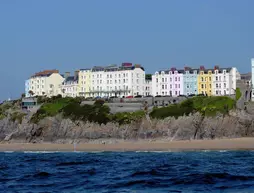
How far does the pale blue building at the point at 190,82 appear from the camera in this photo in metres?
109

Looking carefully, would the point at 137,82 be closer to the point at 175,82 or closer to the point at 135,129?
the point at 175,82

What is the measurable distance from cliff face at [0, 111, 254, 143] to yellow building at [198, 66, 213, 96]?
126 feet

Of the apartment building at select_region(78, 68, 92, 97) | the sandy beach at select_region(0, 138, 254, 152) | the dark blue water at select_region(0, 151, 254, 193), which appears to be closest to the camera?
the dark blue water at select_region(0, 151, 254, 193)

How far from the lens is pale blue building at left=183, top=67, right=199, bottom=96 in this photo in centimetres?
10906

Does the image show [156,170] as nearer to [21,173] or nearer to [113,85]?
[21,173]

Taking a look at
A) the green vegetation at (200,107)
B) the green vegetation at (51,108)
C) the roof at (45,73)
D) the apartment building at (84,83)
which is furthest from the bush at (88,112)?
the roof at (45,73)

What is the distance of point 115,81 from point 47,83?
17506 mm

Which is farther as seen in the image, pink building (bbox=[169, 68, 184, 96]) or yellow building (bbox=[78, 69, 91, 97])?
yellow building (bbox=[78, 69, 91, 97])

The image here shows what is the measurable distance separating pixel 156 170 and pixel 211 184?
7119 millimetres

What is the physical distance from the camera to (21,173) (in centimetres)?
3388

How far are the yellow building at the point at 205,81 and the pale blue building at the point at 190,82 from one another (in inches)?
29.5

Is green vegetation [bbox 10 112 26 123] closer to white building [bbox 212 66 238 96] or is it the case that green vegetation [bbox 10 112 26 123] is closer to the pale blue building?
the pale blue building

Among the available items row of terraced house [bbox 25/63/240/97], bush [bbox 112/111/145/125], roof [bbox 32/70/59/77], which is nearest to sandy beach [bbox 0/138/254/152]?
bush [bbox 112/111/145/125]

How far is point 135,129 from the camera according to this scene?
229 ft
